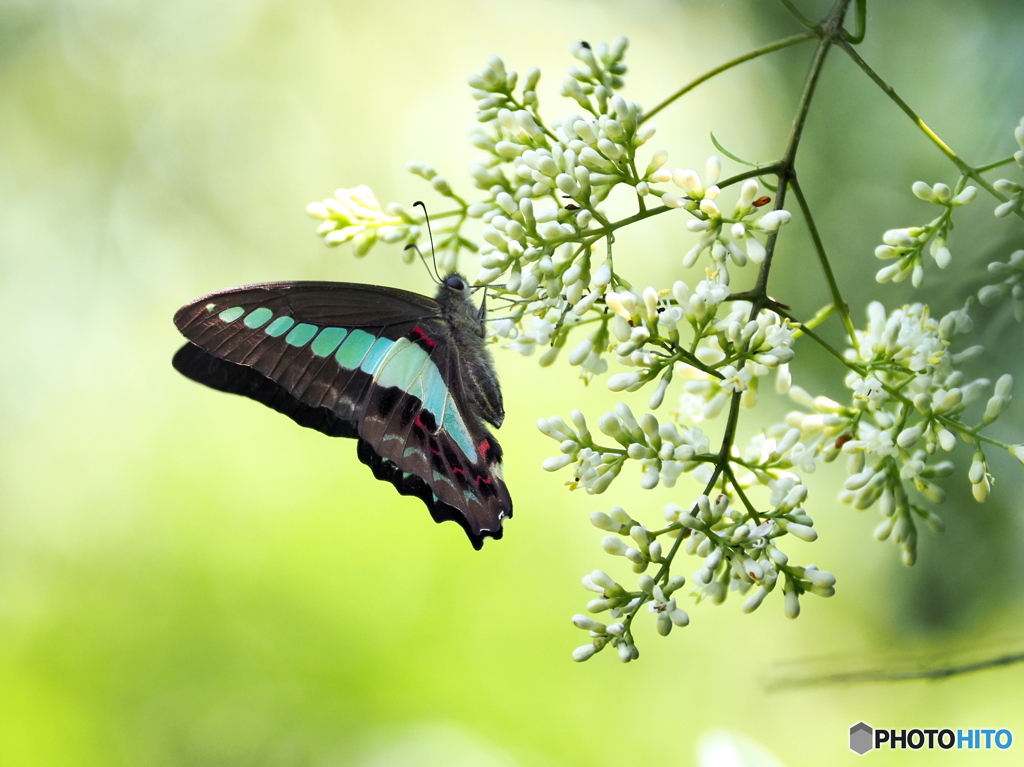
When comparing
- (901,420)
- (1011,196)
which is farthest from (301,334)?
(1011,196)

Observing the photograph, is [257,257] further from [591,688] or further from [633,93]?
[591,688]

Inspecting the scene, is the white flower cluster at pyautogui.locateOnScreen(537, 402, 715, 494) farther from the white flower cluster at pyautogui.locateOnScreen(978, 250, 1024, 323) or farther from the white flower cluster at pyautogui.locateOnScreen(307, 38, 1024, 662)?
the white flower cluster at pyautogui.locateOnScreen(978, 250, 1024, 323)

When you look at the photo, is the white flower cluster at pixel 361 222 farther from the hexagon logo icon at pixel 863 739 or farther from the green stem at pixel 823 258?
the hexagon logo icon at pixel 863 739

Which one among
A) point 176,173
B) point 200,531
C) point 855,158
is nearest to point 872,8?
point 855,158

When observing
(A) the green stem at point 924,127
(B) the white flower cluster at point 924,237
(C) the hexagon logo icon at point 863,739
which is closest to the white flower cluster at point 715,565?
(B) the white flower cluster at point 924,237

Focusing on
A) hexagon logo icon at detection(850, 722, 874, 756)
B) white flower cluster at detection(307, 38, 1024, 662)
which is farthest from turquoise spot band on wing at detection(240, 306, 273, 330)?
hexagon logo icon at detection(850, 722, 874, 756)

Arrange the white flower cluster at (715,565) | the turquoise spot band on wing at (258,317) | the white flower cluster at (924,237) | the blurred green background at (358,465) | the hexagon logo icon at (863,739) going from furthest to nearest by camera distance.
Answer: the blurred green background at (358,465) < the hexagon logo icon at (863,739) < the turquoise spot band on wing at (258,317) < the white flower cluster at (924,237) < the white flower cluster at (715,565)
